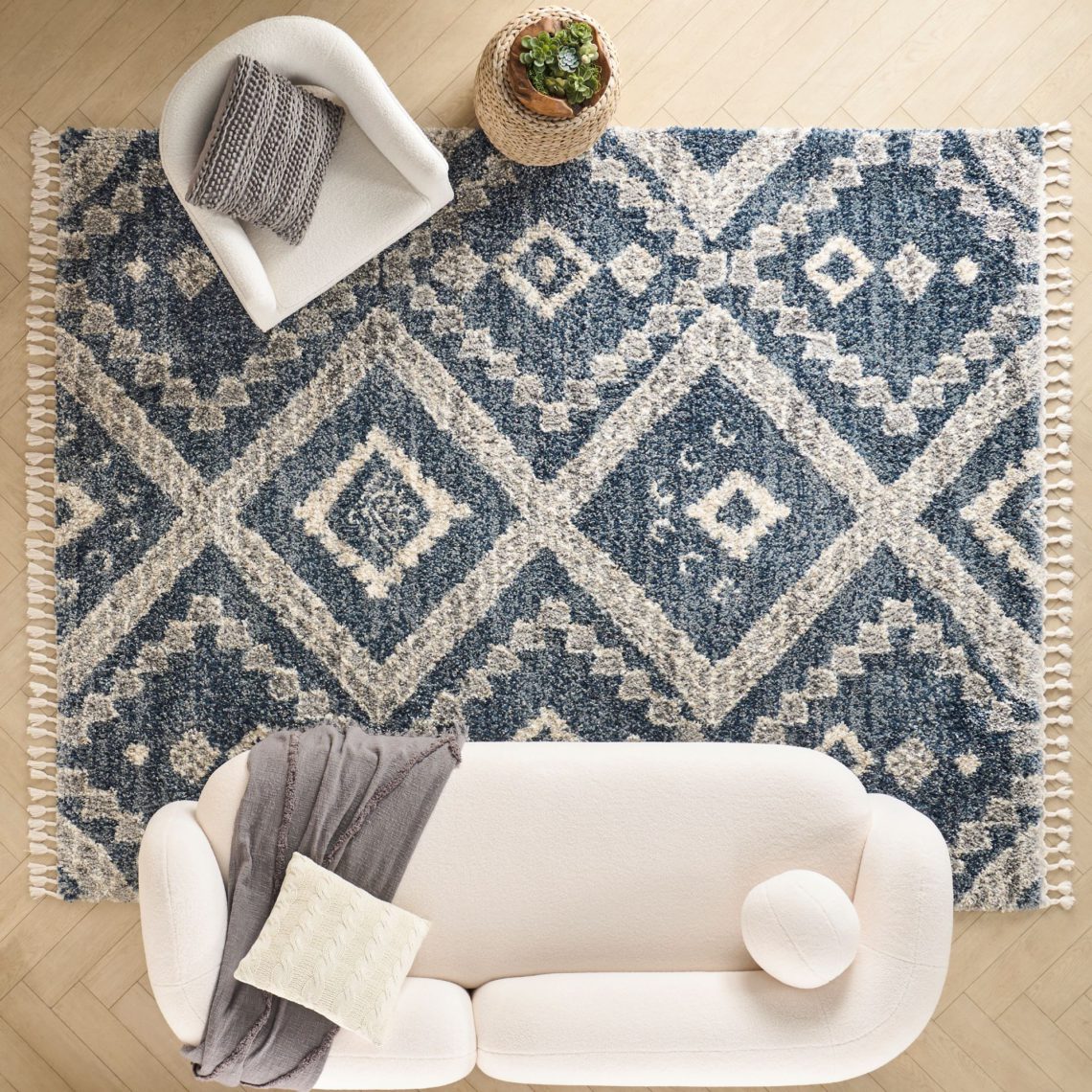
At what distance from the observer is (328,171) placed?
2.46m

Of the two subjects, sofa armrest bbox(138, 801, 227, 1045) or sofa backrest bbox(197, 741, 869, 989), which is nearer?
sofa armrest bbox(138, 801, 227, 1045)

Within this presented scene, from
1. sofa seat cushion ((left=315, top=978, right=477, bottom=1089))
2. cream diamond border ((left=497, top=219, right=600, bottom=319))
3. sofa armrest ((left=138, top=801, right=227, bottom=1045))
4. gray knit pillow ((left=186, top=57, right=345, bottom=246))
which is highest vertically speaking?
gray knit pillow ((left=186, top=57, right=345, bottom=246))

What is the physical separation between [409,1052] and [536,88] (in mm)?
2290

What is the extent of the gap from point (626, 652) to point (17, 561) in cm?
179

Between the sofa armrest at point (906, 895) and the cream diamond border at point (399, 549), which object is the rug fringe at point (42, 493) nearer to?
the cream diamond border at point (399, 549)

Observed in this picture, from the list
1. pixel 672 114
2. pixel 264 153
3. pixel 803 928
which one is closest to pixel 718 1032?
pixel 803 928

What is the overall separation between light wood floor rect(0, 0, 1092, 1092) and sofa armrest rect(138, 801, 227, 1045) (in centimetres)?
73

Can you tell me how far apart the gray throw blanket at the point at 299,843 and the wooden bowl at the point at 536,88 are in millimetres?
1595

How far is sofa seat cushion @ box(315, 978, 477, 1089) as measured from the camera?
207 cm

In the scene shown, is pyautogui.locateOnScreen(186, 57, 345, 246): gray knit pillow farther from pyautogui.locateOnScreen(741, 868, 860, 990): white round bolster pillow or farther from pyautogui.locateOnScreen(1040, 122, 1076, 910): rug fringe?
pyautogui.locateOnScreen(1040, 122, 1076, 910): rug fringe

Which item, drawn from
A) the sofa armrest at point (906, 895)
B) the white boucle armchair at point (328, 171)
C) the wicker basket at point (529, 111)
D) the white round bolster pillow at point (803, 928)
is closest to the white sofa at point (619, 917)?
the sofa armrest at point (906, 895)

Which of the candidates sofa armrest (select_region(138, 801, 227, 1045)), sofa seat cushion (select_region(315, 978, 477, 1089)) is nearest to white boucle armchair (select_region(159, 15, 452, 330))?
sofa armrest (select_region(138, 801, 227, 1045))

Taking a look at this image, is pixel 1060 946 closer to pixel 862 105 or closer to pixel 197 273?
pixel 862 105

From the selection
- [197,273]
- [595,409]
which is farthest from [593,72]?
[197,273]
